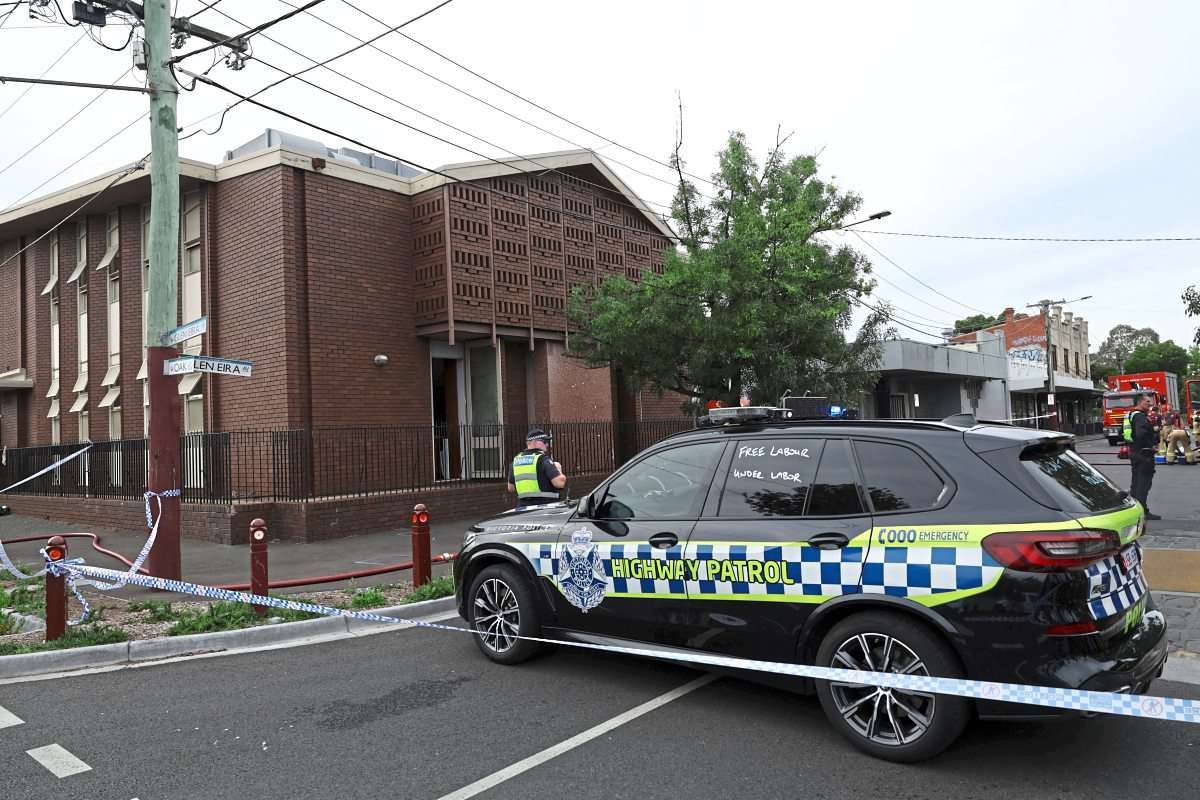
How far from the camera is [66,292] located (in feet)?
64.2

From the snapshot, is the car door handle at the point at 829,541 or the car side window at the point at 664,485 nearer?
the car door handle at the point at 829,541

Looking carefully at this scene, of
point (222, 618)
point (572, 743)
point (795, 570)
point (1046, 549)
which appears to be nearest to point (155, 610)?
point (222, 618)

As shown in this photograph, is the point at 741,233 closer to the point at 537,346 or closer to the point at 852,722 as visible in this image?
the point at 537,346

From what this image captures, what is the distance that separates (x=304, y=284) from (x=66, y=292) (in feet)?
32.3

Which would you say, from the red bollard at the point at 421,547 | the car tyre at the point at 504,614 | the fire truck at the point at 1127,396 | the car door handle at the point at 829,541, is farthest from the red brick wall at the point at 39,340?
the fire truck at the point at 1127,396

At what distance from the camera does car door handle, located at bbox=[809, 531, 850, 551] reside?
12.9 feet

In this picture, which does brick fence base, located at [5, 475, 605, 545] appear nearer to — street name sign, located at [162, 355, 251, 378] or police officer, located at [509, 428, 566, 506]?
street name sign, located at [162, 355, 251, 378]

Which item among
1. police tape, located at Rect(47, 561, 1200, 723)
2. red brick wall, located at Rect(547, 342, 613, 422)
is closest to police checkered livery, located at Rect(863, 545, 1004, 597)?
police tape, located at Rect(47, 561, 1200, 723)

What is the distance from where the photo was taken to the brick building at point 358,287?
1387 cm

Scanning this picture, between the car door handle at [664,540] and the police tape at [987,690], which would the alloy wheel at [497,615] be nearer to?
the police tape at [987,690]

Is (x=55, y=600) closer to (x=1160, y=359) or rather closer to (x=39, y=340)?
(x=39, y=340)

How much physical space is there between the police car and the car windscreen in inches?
0.5

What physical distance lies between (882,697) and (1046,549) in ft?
3.34

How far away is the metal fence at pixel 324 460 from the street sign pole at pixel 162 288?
3.28 meters
